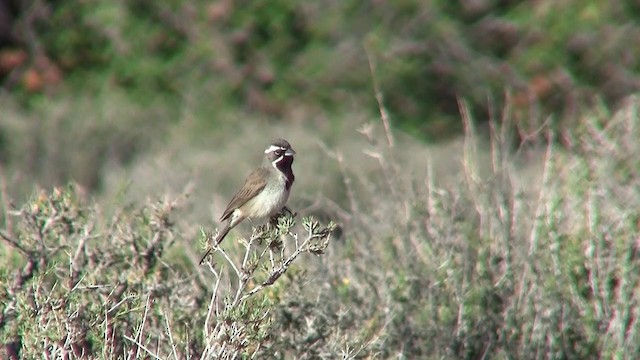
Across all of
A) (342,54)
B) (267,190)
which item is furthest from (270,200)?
(342,54)

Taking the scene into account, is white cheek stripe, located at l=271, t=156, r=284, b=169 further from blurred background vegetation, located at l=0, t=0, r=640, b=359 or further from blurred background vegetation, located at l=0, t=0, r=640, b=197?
blurred background vegetation, located at l=0, t=0, r=640, b=197

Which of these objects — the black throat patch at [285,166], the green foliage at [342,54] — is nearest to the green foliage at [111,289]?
the black throat patch at [285,166]

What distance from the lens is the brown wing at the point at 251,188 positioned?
5277 mm

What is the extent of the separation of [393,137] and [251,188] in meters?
5.73

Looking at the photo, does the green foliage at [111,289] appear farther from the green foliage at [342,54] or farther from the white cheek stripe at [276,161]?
the green foliage at [342,54]

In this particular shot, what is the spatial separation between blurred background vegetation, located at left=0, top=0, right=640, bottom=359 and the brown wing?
0.37 meters

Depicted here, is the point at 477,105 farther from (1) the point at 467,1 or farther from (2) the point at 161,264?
(2) the point at 161,264

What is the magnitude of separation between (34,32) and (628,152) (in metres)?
8.05

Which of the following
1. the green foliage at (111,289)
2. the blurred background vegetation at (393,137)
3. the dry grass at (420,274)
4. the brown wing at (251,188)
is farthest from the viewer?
the blurred background vegetation at (393,137)

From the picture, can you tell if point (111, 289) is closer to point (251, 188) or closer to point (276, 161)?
point (251, 188)

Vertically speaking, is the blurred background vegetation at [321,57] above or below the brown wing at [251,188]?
below

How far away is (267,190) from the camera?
5.22m

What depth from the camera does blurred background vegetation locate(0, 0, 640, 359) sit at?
5426mm

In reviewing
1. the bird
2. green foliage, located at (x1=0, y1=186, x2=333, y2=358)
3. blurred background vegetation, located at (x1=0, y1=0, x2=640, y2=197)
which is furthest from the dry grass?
blurred background vegetation, located at (x1=0, y1=0, x2=640, y2=197)
